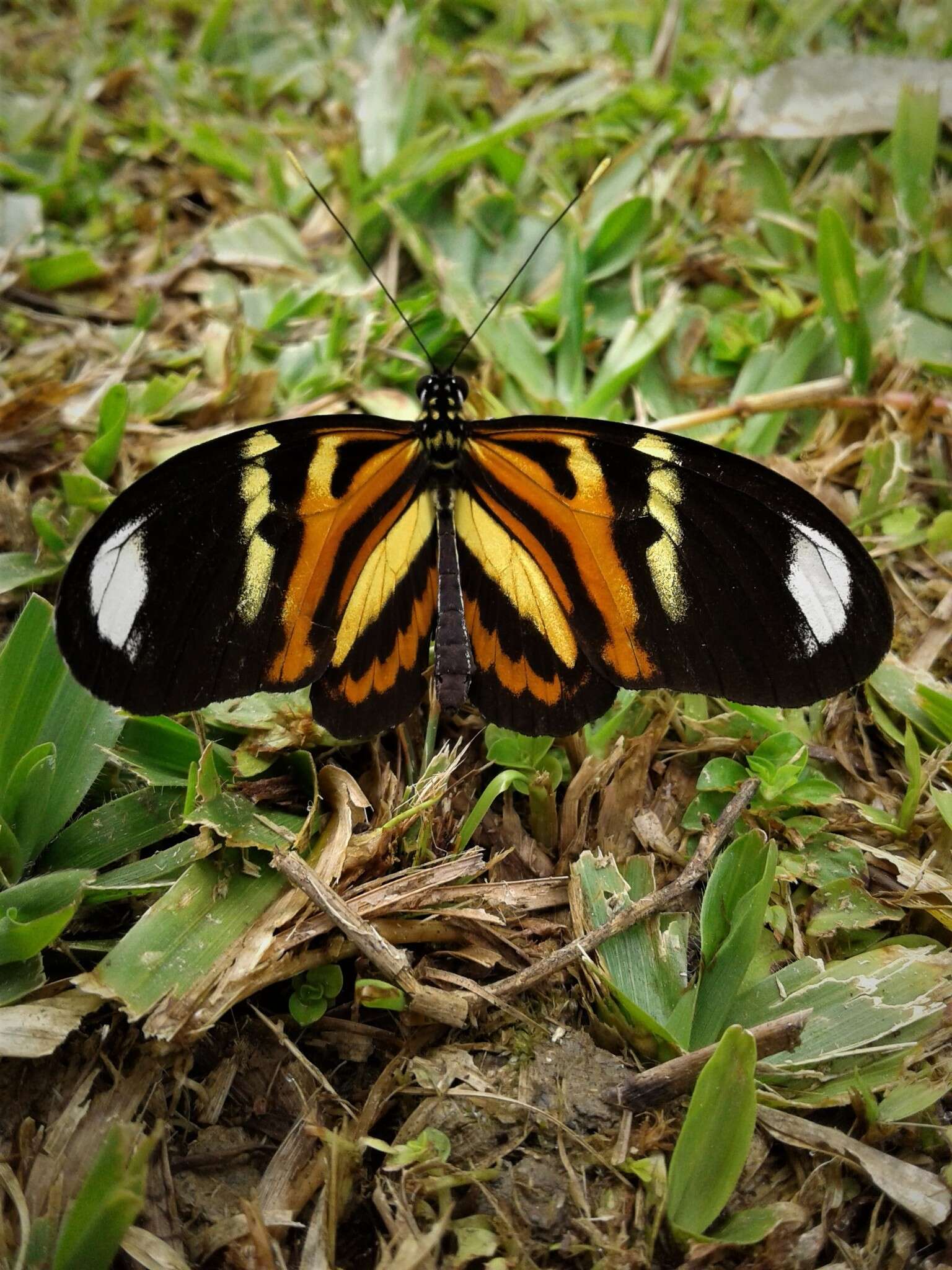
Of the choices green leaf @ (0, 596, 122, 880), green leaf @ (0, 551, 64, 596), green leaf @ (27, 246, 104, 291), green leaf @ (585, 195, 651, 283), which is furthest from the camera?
green leaf @ (27, 246, 104, 291)

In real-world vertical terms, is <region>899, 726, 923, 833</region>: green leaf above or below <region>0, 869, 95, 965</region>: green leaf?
below

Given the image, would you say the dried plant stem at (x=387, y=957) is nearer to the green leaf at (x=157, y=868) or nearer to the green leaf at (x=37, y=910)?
the green leaf at (x=157, y=868)

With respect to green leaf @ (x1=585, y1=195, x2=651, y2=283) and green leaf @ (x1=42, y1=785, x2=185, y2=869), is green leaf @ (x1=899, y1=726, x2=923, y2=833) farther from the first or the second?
green leaf @ (x1=585, y1=195, x2=651, y2=283)

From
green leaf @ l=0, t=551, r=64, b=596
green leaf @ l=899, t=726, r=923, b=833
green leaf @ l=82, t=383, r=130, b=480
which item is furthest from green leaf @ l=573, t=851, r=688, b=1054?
green leaf @ l=82, t=383, r=130, b=480

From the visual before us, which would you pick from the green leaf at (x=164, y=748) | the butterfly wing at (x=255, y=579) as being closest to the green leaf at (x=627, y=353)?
the butterfly wing at (x=255, y=579)

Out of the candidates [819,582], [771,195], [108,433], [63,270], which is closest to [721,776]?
[819,582]

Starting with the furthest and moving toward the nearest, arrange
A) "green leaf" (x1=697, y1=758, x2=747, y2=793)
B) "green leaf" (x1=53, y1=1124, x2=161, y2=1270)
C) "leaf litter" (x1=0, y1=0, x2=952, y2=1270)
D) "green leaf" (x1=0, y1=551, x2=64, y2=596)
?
1. "green leaf" (x1=0, y1=551, x2=64, y2=596)
2. "green leaf" (x1=697, y1=758, x2=747, y2=793)
3. "leaf litter" (x1=0, y1=0, x2=952, y2=1270)
4. "green leaf" (x1=53, y1=1124, x2=161, y2=1270)
